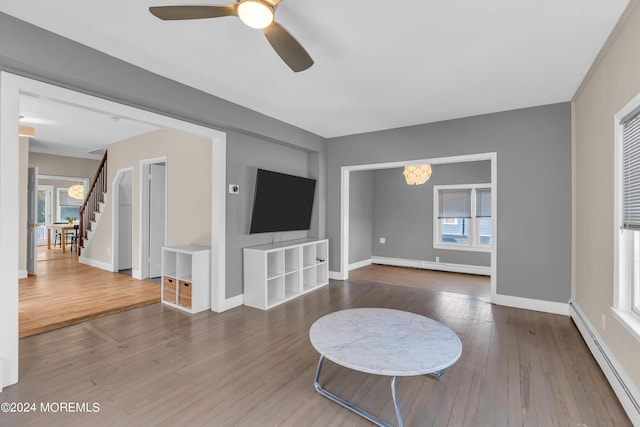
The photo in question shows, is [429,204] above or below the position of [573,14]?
below

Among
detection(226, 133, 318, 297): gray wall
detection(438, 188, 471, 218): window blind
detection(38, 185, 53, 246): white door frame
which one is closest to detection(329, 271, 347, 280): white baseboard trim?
detection(226, 133, 318, 297): gray wall

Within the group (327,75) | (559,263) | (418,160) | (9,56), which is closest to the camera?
(9,56)

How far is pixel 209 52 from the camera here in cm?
254

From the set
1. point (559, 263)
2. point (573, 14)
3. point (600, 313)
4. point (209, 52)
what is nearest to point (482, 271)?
point (559, 263)

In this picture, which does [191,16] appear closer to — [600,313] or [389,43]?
[389,43]

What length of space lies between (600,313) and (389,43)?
9.36 ft

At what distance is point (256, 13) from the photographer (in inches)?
66.5

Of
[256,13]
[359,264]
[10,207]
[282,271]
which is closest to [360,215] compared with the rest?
[359,264]

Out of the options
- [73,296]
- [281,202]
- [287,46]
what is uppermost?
[287,46]

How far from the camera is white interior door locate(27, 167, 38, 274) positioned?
544 cm

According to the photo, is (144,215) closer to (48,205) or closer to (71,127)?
(71,127)

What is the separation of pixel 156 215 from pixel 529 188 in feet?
19.2

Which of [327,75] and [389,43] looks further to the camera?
[327,75]

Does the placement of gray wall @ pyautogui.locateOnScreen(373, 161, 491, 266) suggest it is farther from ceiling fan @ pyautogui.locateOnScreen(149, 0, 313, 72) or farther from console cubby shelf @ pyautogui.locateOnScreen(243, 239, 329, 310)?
ceiling fan @ pyautogui.locateOnScreen(149, 0, 313, 72)
